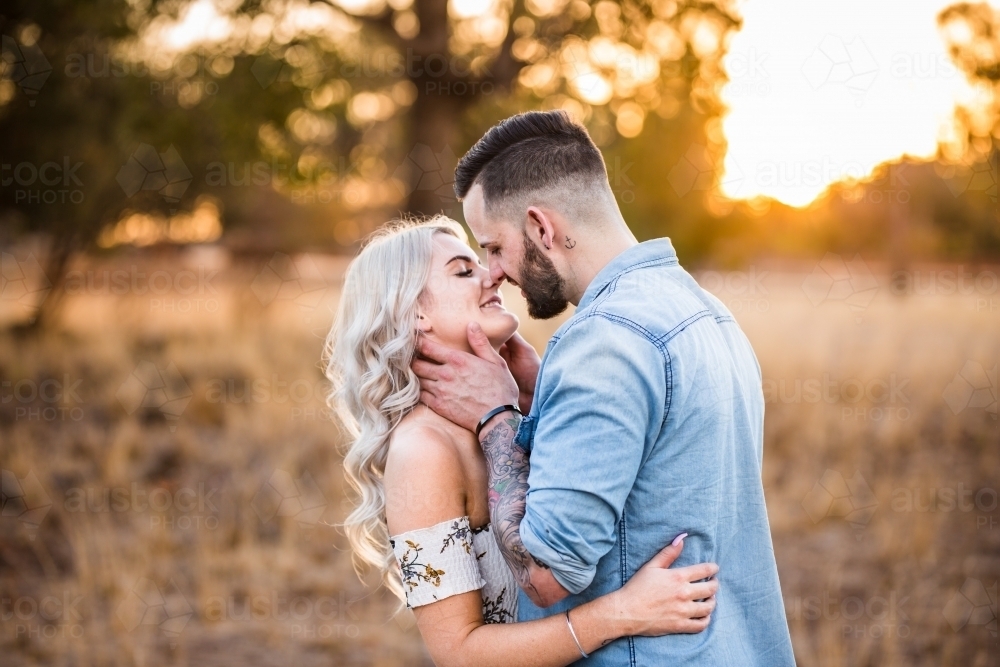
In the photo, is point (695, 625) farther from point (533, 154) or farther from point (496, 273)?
point (533, 154)

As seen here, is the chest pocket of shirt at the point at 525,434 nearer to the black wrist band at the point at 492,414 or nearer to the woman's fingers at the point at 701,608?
the black wrist band at the point at 492,414

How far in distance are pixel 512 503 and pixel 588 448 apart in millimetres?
356

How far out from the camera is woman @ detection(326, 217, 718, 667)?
70.9 inches

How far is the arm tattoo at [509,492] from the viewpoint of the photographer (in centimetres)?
177

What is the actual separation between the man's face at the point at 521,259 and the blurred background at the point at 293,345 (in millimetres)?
2049

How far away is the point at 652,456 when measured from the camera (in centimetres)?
176

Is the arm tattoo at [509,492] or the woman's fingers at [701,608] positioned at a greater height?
the arm tattoo at [509,492]

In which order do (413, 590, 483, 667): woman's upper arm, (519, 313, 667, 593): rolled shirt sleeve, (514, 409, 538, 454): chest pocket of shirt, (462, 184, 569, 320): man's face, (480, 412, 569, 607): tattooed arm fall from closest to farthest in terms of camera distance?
(519, 313, 667, 593): rolled shirt sleeve < (480, 412, 569, 607): tattooed arm < (514, 409, 538, 454): chest pocket of shirt < (413, 590, 483, 667): woman's upper arm < (462, 184, 569, 320): man's face

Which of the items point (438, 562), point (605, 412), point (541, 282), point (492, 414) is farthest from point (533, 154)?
point (438, 562)

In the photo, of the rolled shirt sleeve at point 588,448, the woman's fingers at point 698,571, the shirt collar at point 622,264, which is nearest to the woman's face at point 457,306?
the shirt collar at point 622,264

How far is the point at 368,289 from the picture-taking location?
2518mm

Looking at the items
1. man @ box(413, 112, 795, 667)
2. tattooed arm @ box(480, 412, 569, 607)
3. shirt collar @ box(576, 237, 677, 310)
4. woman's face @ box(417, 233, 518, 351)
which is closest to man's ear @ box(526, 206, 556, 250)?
man @ box(413, 112, 795, 667)

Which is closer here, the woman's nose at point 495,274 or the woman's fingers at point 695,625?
the woman's fingers at point 695,625

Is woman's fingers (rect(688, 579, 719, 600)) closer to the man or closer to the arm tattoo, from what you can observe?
the man
